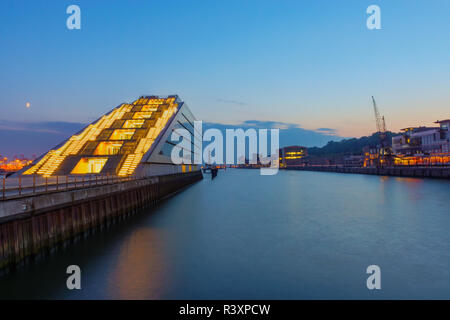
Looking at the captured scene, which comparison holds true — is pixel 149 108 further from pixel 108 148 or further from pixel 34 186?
pixel 34 186

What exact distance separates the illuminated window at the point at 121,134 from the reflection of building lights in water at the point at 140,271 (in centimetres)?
3425

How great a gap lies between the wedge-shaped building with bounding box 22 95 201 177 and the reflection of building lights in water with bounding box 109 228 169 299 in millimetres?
17010

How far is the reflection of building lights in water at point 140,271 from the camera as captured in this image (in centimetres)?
1152

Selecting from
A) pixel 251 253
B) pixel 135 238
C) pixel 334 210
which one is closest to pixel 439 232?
pixel 334 210

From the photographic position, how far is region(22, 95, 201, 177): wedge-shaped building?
40438mm

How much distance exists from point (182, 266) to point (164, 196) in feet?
101

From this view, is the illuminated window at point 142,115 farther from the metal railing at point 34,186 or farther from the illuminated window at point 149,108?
the metal railing at point 34,186

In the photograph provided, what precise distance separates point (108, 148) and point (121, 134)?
529cm

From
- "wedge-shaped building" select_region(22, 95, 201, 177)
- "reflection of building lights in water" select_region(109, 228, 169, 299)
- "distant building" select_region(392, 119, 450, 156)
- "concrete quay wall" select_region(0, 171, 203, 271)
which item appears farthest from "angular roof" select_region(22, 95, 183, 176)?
"distant building" select_region(392, 119, 450, 156)

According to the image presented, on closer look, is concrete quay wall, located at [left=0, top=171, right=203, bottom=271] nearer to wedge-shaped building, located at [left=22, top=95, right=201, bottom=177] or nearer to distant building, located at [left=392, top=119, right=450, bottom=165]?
wedge-shaped building, located at [left=22, top=95, right=201, bottom=177]

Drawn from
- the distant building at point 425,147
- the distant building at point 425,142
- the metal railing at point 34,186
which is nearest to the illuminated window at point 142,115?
the metal railing at point 34,186

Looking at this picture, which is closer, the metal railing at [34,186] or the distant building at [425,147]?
the metal railing at [34,186]

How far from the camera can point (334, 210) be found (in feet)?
112
